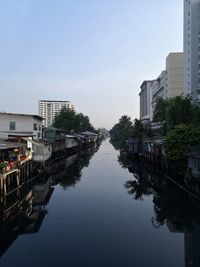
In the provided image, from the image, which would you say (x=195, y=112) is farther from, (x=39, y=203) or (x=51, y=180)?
(x=39, y=203)

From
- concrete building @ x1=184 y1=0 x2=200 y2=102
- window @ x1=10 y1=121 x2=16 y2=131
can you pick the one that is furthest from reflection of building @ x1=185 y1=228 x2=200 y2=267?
concrete building @ x1=184 y1=0 x2=200 y2=102

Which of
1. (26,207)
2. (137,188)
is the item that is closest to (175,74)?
(137,188)

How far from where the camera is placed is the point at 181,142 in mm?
41656

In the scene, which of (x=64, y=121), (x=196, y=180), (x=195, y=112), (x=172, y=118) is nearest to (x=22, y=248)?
(x=196, y=180)

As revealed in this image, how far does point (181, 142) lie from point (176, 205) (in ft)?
31.0

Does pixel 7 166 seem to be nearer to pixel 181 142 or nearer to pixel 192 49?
pixel 181 142

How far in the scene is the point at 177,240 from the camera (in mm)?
24797

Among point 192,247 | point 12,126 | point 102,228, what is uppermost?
point 12,126

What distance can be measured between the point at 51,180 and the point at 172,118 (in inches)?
860

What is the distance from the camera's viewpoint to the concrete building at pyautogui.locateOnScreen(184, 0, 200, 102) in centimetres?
9488

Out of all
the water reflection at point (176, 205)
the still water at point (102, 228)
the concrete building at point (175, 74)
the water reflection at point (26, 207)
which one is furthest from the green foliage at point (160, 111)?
the concrete building at point (175, 74)

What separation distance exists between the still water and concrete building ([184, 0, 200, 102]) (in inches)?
2184

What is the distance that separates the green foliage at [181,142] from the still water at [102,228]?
12.7 feet

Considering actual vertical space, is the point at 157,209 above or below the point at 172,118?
below
